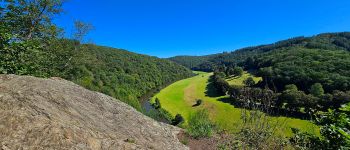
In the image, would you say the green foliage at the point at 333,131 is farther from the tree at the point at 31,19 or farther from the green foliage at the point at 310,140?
the tree at the point at 31,19

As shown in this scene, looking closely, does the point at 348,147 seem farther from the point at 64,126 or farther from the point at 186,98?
the point at 186,98

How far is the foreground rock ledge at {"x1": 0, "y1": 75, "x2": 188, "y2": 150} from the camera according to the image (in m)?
4.03

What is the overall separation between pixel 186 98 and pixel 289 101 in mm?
30636

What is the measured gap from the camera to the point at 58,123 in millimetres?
4469

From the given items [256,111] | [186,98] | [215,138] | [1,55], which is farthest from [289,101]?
[1,55]

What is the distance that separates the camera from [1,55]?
754cm

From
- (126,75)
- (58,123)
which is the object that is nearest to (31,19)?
(58,123)

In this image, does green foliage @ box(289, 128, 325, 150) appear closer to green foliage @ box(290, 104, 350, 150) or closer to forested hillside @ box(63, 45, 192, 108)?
green foliage @ box(290, 104, 350, 150)

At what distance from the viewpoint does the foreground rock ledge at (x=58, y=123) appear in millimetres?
4031

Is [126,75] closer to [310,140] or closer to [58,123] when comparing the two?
[58,123]

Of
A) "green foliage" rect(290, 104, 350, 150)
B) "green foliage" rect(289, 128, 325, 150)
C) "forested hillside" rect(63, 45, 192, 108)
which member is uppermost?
"forested hillside" rect(63, 45, 192, 108)

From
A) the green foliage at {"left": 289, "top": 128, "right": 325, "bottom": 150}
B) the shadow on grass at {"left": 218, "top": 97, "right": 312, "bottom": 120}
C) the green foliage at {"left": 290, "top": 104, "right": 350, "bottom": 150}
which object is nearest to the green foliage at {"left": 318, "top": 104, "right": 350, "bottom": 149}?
the green foliage at {"left": 290, "top": 104, "right": 350, "bottom": 150}

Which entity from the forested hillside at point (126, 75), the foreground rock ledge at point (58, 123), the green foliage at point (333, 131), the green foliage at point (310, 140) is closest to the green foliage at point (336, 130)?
the green foliage at point (333, 131)

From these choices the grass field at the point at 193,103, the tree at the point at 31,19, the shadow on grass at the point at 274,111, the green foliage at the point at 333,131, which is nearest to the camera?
the green foliage at the point at 333,131
